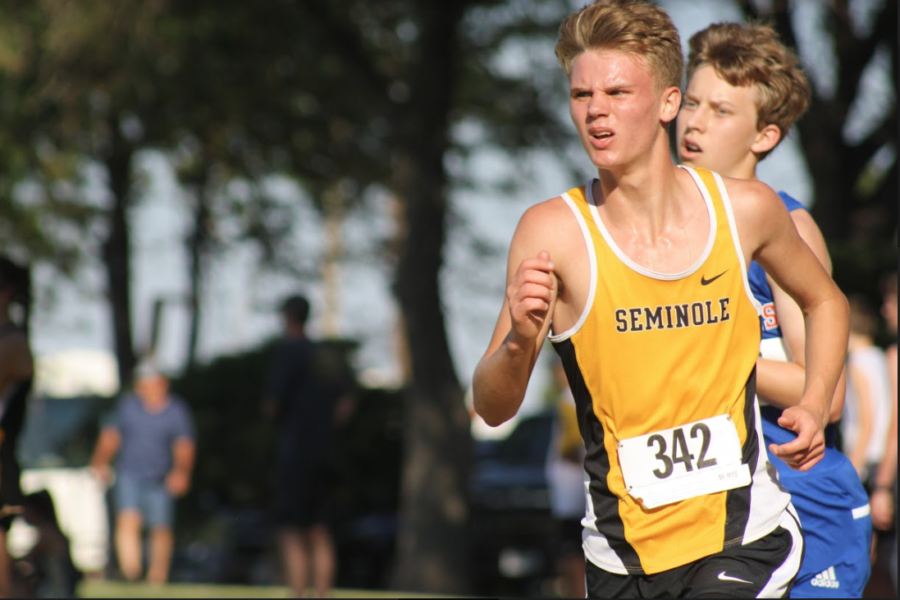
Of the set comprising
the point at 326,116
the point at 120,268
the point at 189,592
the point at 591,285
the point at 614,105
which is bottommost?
the point at 189,592

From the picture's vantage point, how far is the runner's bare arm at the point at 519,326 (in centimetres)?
266

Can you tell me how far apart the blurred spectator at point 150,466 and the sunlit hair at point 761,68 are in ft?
29.8

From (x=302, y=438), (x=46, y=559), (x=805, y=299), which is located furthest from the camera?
(x=302, y=438)

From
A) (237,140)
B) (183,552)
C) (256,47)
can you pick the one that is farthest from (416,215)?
(237,140)

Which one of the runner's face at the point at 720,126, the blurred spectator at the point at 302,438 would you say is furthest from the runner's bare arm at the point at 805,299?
the blurred spectator at the point at 302,438

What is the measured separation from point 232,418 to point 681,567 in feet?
44.6

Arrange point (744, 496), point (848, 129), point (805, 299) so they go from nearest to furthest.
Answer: point (744, 496) → point (805, 299) → point (848, 129)

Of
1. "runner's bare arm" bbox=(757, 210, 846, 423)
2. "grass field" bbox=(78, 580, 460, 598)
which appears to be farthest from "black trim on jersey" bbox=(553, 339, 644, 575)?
"grass field" bbox=(78, 580, 460, 598)

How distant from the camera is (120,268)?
21.5 metres

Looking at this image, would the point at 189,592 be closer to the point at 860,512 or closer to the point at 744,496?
the point at 860,512

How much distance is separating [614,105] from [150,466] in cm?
996

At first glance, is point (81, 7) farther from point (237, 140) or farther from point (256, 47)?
point (237, 140)

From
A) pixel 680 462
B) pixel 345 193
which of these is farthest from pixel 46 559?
pixel 345 193

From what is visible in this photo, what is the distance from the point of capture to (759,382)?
3422 millimetres
